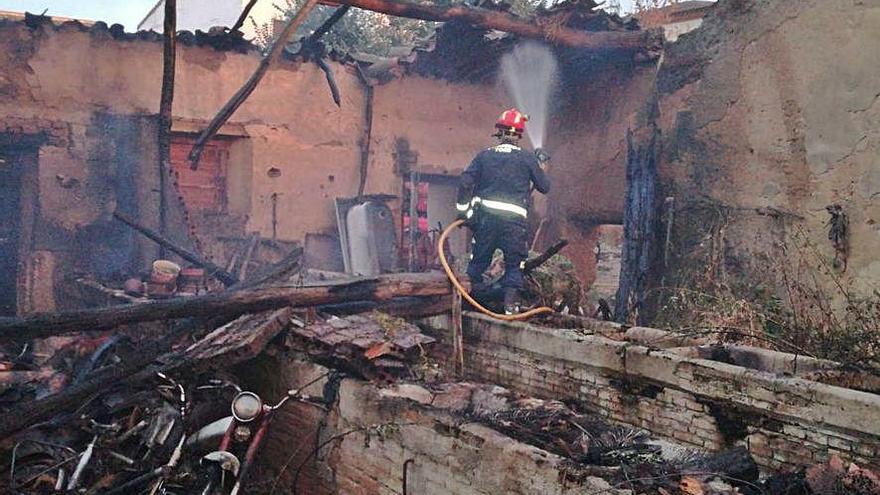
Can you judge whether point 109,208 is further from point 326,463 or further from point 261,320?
point 326,463

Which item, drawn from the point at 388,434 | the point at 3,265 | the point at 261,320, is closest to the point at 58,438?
the point at 261,320

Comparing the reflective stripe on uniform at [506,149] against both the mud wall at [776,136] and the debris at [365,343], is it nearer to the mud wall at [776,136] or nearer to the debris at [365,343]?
the debris at [365,343]

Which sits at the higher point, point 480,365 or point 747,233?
point 747,233

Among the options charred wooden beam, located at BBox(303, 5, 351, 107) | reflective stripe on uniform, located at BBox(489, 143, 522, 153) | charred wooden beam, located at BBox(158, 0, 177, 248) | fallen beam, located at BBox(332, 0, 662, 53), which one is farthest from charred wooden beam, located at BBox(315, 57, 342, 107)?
reflective stripe on uniform, located at BBox(489, 143, 522, 153)

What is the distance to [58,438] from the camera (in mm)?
5320

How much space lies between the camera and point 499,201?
7469 millimetres

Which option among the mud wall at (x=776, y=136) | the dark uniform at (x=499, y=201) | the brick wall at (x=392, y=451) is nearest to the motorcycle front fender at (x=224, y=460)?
the brick wall at (x=392, y=451)

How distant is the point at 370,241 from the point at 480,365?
5011 millimetres

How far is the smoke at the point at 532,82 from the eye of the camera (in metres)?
11.7

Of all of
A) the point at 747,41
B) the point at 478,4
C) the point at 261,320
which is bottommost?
the point at 261,320

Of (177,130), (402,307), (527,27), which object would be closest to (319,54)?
(177,130)

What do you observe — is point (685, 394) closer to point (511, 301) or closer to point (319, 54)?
point (511, 301)

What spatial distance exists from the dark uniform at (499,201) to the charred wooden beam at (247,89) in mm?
3140

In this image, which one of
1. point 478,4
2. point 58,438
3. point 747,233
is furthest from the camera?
point 478,4
